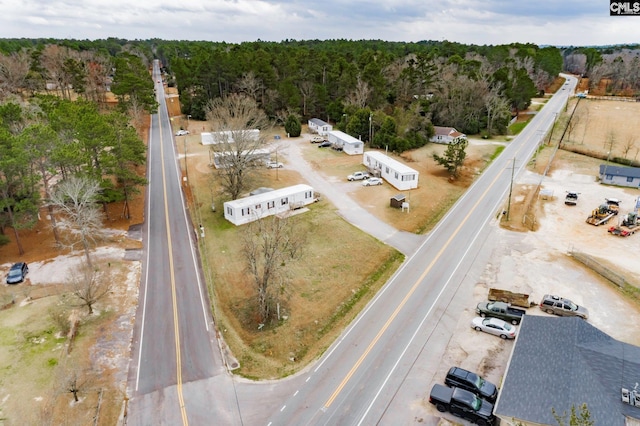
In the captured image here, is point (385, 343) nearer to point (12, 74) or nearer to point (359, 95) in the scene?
point (359, 95)

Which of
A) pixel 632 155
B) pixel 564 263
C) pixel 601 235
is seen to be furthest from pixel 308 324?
pixel 632 155

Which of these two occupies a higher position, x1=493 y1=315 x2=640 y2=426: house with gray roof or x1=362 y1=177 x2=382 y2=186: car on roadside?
x1=362 y1=177 x2=382 y2=186: car on roadside

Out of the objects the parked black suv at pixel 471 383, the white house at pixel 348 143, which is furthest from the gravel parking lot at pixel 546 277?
the white house at pixel 348 143

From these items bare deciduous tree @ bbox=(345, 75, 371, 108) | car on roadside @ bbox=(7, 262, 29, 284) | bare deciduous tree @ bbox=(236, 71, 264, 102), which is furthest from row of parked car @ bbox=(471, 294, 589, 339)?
bare deciduous tree @ bbox=(236, 71, 264, 102)

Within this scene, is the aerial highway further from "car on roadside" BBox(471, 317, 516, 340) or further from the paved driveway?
"car on roadside" BBox(471, 317, 516, 340)

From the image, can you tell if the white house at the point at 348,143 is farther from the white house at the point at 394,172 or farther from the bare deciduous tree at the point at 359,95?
the bare deciduous tree at the point at 359,95

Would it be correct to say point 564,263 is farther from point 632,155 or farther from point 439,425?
point 632,155
